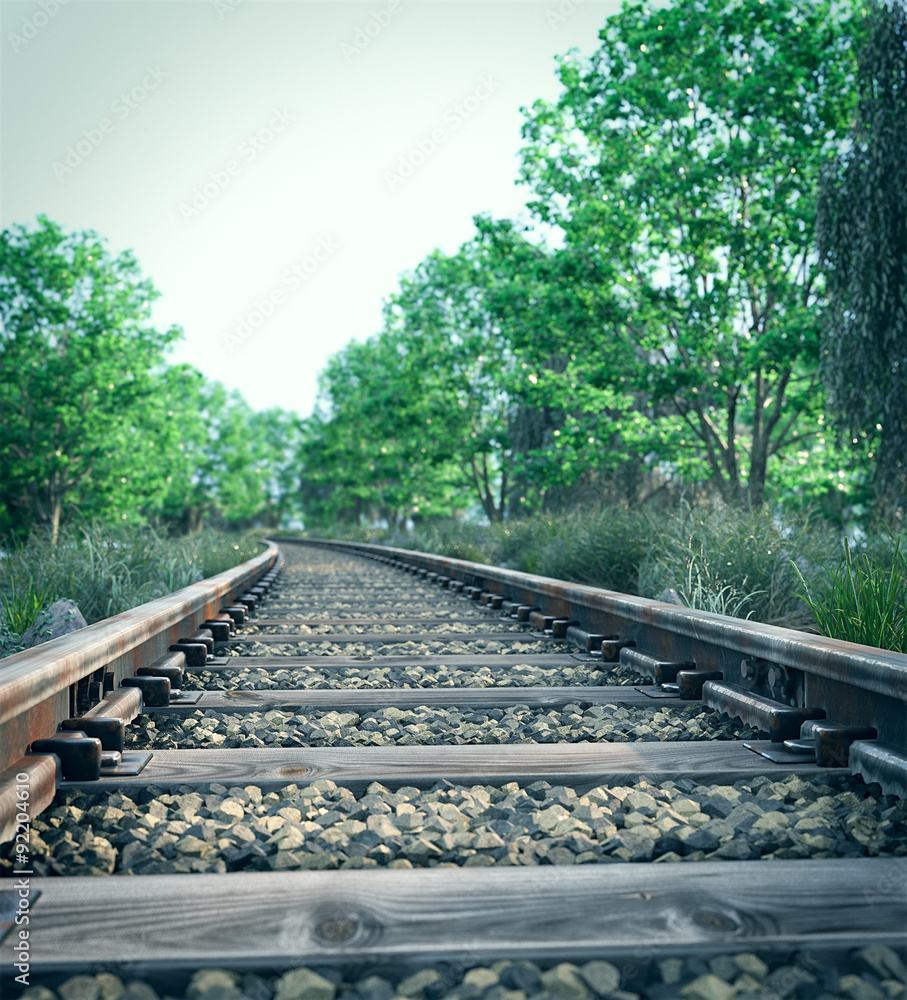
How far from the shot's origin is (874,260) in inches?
414

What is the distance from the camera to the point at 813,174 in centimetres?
1215

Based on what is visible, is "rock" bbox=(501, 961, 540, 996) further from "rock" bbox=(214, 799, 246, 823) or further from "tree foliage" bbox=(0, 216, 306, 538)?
"tree foliage" bbox=(0, 216, 306, 538)

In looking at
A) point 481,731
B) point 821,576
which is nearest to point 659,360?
point 821,576

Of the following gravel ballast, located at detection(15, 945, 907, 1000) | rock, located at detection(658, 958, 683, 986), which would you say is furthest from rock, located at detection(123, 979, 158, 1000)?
rock, located at detection(658, 958, 683, 986)

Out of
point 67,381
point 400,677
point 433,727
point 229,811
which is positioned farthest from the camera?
point 67,381

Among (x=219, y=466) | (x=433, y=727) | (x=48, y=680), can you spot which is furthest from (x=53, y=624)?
(x=219, y=466)

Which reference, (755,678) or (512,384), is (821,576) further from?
(512,384)

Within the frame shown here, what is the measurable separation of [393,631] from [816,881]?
4.07 metres

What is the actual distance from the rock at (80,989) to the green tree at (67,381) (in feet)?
83.4

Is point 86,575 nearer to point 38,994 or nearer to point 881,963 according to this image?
point 38,994

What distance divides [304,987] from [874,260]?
1159 cm

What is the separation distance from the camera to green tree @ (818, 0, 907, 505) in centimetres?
1047

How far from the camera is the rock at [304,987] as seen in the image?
1.21 meters

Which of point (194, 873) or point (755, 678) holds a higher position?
point (755, 678)
